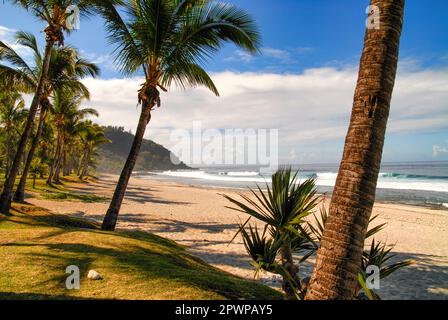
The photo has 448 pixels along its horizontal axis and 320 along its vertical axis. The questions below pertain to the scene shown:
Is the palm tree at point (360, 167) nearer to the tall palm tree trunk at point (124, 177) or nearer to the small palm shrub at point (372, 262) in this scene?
the small palm shrub at point (372, 262)

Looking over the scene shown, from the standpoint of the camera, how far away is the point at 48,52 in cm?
920

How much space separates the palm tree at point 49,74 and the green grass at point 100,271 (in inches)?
288

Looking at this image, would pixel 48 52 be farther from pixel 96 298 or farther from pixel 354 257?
pixel 354 257

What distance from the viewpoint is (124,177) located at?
7.94 metres

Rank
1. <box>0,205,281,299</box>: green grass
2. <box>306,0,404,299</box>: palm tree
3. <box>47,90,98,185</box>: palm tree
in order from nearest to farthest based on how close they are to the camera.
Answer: <box>306,0,404,299</box>: palm tree, <box>0,205,281,299</box>: green grass, <box>47,90,98,185</box>: palm tree

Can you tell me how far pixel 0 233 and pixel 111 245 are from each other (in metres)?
2.43

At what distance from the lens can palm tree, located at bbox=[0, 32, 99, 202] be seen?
36.3ft

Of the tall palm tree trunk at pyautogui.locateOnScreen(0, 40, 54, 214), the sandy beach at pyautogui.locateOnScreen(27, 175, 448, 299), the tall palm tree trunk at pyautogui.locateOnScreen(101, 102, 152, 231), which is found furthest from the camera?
the tall palm tree trunk at pyautogui.locateOnScreen(0, 40, 54, 214)

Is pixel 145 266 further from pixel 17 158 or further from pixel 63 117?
pixel 63 117

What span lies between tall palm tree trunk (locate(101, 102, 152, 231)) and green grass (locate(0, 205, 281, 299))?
1.68 m

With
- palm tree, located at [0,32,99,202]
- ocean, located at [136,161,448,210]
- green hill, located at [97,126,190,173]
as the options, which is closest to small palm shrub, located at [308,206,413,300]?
ocean, located at [136,161,448,210]

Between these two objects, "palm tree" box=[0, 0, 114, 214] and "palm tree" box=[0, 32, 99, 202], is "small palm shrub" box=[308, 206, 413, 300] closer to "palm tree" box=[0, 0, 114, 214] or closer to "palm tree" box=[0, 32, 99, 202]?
"palm tree" box=[0, 0, 114, 214]

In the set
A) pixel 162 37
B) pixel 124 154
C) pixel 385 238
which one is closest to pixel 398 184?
pixel 385 238

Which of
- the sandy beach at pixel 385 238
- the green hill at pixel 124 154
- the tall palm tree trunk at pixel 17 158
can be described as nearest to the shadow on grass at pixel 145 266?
the sandy beach at pixel 385 238
